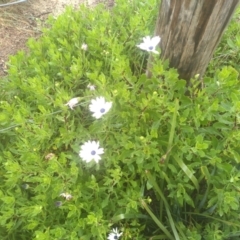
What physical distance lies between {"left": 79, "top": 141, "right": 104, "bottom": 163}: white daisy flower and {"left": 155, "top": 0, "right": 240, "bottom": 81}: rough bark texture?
500 mm

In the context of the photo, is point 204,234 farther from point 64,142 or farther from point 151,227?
point 64,142

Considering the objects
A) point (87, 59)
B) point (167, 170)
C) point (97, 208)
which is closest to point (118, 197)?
point (97, 208)

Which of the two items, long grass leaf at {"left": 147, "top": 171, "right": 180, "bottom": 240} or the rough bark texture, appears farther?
long grass leaf at {"left": 147, "top": 171, "right": 180, "bottom": 240}

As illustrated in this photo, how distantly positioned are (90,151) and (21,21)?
1.96 metres

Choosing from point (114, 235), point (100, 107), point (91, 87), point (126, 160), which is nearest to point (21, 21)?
point (91, 87)

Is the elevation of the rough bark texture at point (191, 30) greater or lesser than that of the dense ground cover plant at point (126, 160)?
greater

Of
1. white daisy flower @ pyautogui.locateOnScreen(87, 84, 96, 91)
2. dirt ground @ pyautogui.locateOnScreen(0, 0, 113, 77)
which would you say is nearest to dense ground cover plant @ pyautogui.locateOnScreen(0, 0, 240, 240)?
white daisy flower @ pyautogui.locateOnScreen(87, 84, 96, 91)

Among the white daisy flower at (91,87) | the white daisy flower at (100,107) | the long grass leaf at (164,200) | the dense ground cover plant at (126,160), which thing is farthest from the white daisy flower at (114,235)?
the white daisy flower at (91,87)

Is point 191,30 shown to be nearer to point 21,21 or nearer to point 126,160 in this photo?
point 126,160

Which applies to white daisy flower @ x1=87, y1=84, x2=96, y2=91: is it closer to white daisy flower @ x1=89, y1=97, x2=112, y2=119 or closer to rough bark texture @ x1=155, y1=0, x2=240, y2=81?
white daisy flower @ x1=89, y1=97, x2=112, y2=119

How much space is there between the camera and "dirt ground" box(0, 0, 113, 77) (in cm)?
298

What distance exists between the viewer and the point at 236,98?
1475 mm

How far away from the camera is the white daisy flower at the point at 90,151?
4.92 feet

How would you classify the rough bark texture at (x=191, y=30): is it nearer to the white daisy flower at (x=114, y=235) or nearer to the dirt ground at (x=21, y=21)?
the white daisy flower at (x=114, y=235)
